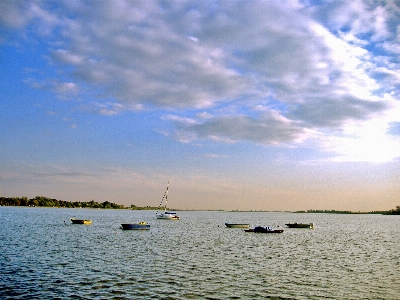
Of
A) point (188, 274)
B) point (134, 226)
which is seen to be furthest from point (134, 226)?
point (188, 274)

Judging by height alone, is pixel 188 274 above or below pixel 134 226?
above

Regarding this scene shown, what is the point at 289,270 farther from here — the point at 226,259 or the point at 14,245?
the point at 14,245

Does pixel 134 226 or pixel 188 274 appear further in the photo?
pixel 134 226

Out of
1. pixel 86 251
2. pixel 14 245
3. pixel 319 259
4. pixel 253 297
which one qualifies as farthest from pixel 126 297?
pixel 14 245

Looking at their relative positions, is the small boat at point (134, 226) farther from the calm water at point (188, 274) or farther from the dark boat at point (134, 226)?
the calm water at point (188, 274)

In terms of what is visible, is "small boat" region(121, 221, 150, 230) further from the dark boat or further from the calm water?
the calm water

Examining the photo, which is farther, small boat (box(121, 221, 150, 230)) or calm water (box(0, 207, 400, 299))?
small boat (box(121, 221, 150, 230))

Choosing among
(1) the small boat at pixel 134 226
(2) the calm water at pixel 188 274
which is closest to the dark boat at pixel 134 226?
(1) the small boat at pixel 134 226

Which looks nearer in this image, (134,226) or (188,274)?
(188,274)

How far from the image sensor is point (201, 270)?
44.9 m

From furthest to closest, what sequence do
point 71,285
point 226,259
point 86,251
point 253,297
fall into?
point 86,251 < point 226,259 < point 71,285 < point 253,297

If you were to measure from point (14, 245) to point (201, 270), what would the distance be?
3977cm

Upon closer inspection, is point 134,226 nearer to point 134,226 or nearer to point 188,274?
point 134,226

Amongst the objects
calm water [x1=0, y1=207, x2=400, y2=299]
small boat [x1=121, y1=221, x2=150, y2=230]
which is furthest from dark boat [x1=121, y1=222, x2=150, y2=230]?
calm water [x1=0, y1=207, x2=400, y2=299]
